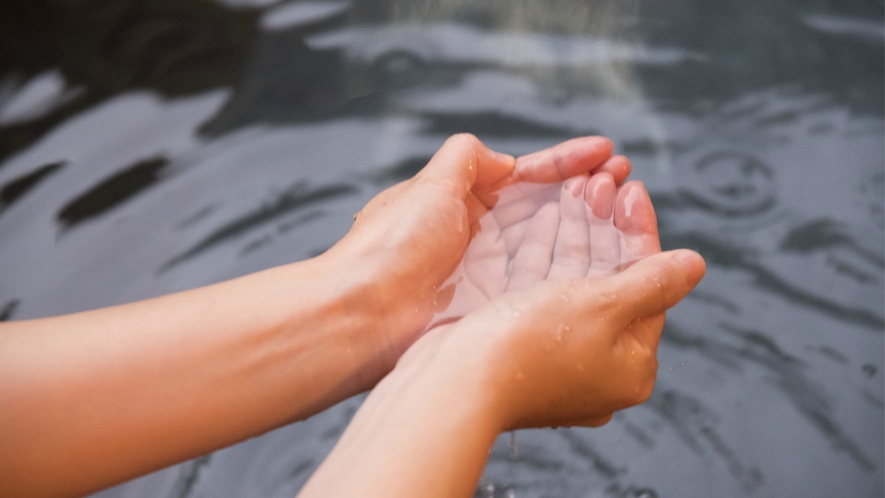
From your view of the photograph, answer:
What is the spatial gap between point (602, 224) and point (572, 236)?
0.06 m

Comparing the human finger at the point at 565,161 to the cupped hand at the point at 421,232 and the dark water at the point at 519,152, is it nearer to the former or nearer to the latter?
the cupped hand at the point at 421,232

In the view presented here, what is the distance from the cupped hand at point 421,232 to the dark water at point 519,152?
0.85 feet

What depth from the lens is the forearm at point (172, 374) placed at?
888 millimetres

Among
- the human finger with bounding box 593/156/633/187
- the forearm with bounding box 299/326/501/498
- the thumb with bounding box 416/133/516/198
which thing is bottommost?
the forearm with bounding box 299/326/501/498

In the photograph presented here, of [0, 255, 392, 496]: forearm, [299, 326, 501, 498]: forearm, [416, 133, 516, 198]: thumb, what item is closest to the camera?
[299, 326, 501, 498]: forearm

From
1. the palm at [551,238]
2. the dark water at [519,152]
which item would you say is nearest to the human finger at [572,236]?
the palm at [551,238]

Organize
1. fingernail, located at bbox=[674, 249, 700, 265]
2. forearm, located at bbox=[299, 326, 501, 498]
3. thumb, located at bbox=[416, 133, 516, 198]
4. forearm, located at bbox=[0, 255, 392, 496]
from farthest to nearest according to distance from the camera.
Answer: thumb, located at bbox=[416, 133, 516, 198], fingernail, located at bbox=[674, 249, 700, 265], forearm, located at bbox=[0, 255, 392, 496], forearm, located at bbox=[299, 326, 501, 498]

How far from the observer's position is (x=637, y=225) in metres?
1.11

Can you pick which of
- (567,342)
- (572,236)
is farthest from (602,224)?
(567,342)

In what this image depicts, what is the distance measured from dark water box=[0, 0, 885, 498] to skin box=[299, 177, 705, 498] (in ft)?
0.82

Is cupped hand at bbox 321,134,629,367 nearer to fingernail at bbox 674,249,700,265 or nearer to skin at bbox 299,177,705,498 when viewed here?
skin at bbox 299,177,705,498

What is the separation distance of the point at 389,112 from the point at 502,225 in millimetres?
586

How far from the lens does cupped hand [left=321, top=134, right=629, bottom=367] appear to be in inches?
41.7

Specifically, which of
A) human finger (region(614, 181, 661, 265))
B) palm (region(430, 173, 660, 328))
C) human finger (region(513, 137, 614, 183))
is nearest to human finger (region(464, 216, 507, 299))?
palm (region(430, 173, 660, 328))
